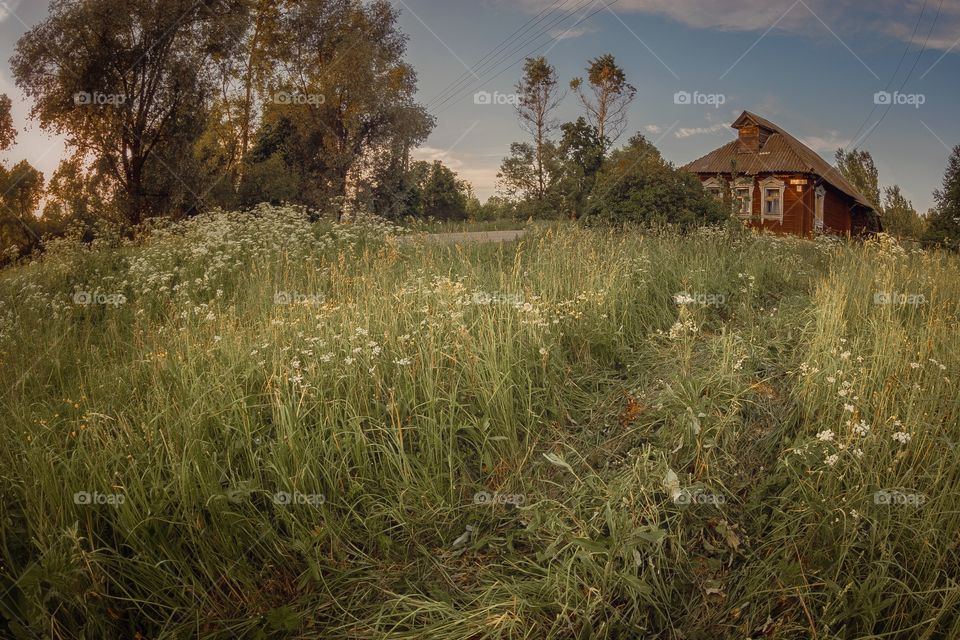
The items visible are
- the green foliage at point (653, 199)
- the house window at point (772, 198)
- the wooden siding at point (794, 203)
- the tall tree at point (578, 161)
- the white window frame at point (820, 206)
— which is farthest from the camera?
the white window frame at point (820, 206)

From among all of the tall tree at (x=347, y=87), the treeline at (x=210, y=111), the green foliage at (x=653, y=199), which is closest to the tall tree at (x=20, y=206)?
the treeline at (x=210, y=111)

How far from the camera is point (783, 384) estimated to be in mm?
4508

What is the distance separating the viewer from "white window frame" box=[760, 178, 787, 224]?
28406 mm

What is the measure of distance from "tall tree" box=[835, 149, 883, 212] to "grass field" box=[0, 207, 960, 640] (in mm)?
33704

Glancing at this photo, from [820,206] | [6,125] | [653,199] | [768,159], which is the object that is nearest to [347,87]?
[6,125]

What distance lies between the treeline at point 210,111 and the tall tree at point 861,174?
81.5 feet

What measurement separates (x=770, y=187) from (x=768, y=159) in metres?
1.45

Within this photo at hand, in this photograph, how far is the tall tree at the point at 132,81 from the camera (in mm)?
14766

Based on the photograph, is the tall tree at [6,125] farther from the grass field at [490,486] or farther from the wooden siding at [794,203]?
the wooden siding at [794,203]

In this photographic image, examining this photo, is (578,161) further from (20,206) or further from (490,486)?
(490,486)

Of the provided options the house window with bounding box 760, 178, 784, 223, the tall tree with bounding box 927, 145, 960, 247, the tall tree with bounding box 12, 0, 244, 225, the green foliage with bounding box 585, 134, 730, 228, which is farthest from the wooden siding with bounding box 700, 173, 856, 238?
the tall tree with bounding box 12, 0, 244, 225

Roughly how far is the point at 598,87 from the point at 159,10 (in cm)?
1859

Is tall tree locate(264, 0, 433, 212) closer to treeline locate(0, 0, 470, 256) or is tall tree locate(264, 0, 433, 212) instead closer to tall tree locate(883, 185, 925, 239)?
treeline locate(0, 0, 470, 256)

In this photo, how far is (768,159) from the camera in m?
28.9
